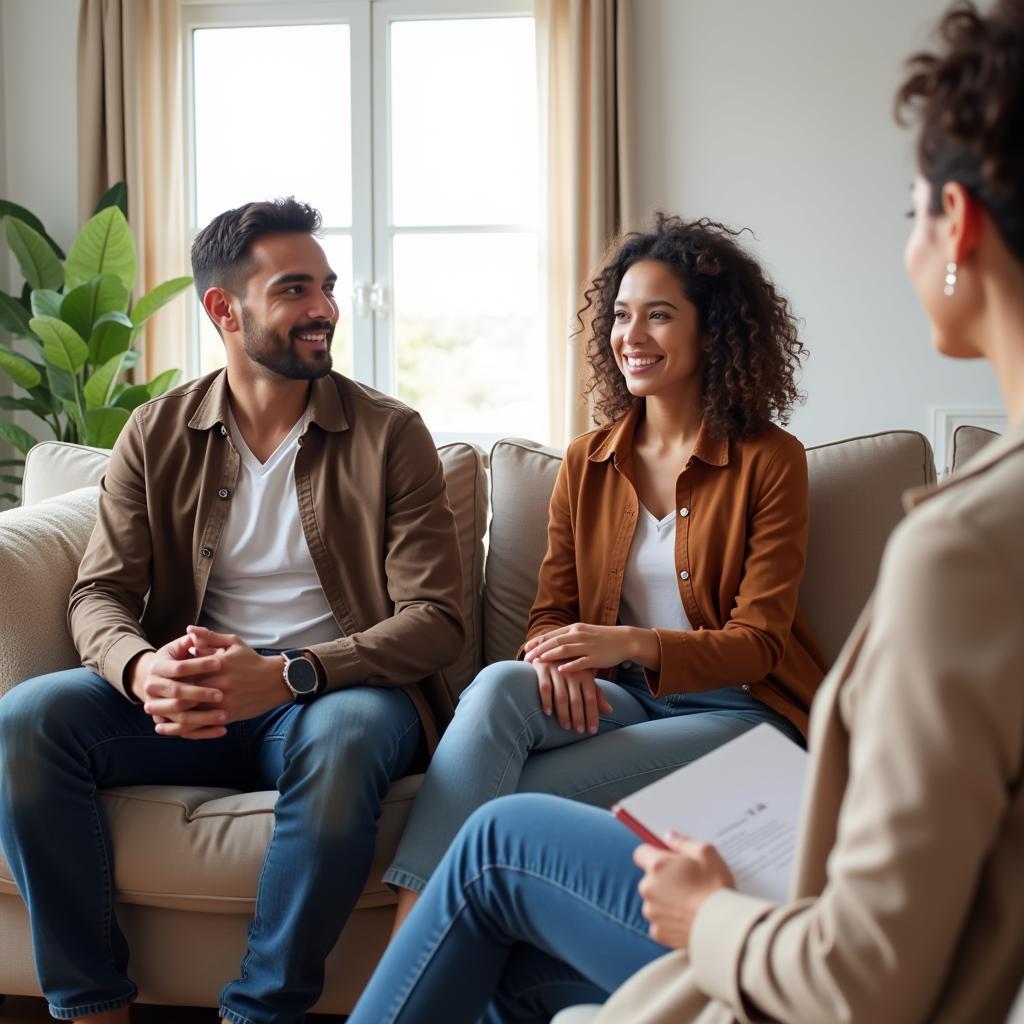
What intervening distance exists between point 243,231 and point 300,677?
862mm

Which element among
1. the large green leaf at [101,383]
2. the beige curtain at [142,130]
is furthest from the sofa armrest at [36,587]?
the beige curtain at [142,130]

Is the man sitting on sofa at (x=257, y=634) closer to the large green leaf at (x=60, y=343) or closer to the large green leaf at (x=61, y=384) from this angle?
the large green leaf at (x=60, y=343)

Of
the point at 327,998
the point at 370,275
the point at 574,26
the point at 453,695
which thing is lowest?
the point at 327,998

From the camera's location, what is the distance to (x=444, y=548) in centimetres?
196

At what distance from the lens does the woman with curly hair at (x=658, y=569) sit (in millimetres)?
1678

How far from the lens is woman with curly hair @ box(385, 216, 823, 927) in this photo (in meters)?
1.68

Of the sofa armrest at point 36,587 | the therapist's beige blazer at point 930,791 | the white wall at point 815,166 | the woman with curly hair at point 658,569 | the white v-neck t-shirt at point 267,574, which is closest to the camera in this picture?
the therapist's beige blazer at point 930,791

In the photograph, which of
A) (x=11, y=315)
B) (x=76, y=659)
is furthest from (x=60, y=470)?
(x=11, y=315)

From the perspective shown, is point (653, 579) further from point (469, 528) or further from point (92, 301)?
point (92, 301)

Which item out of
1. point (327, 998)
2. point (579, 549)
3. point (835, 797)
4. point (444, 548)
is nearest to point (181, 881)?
point (327, 998)

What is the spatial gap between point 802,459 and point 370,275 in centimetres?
276

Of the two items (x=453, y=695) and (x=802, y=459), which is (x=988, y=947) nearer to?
(x=802, y=459)

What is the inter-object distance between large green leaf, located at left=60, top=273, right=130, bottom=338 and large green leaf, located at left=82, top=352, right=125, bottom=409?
0.46ft

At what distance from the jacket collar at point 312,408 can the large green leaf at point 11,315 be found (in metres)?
2.26
